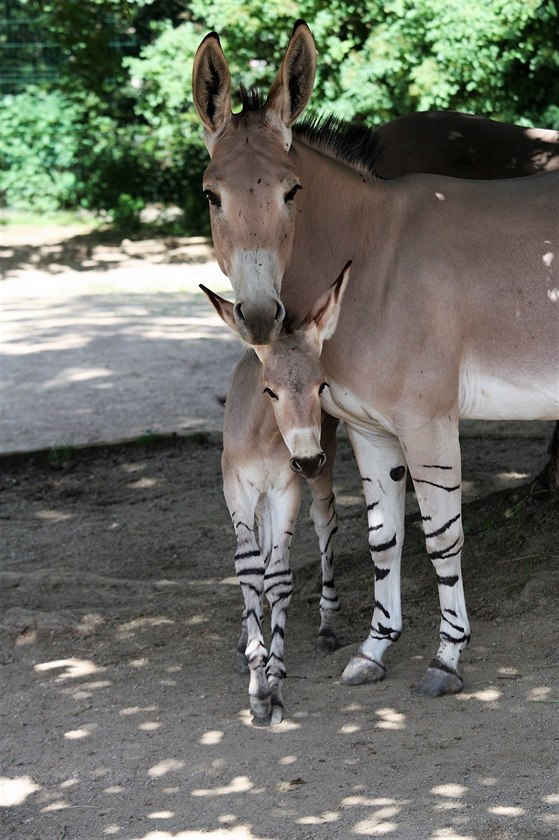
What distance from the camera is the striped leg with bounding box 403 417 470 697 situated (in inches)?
211

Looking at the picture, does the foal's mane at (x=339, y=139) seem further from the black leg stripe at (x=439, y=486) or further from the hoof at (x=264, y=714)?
the hoof at (x=264, y=714)

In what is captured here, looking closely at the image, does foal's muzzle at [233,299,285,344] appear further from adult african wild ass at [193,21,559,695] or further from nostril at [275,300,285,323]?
adult african wild ass at [193,21,559,695]

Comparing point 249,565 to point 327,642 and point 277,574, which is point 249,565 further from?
point 327,642

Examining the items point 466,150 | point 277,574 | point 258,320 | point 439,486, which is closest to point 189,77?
point 466,150

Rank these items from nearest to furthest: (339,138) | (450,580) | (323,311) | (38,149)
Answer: (323,311)
(450,580)
(339,138)
(38,149)

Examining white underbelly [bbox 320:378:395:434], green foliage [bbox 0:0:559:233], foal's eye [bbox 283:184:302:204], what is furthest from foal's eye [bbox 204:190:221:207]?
green foliage [bbox 0:0:559:233]

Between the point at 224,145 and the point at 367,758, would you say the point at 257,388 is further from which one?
the point at 367,758

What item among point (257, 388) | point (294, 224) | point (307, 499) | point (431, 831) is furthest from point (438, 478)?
point (307, 499)

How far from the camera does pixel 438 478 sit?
5410 mm

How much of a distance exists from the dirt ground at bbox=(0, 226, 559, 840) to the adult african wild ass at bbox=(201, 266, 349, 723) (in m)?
0.21

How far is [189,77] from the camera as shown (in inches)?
722

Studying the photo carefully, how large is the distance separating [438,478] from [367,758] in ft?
4.65

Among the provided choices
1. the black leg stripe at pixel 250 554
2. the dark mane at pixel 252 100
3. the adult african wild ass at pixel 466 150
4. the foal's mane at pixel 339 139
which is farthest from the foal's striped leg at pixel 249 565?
the adult african wild ass at pixel 466 150

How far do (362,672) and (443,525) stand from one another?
91 cm
